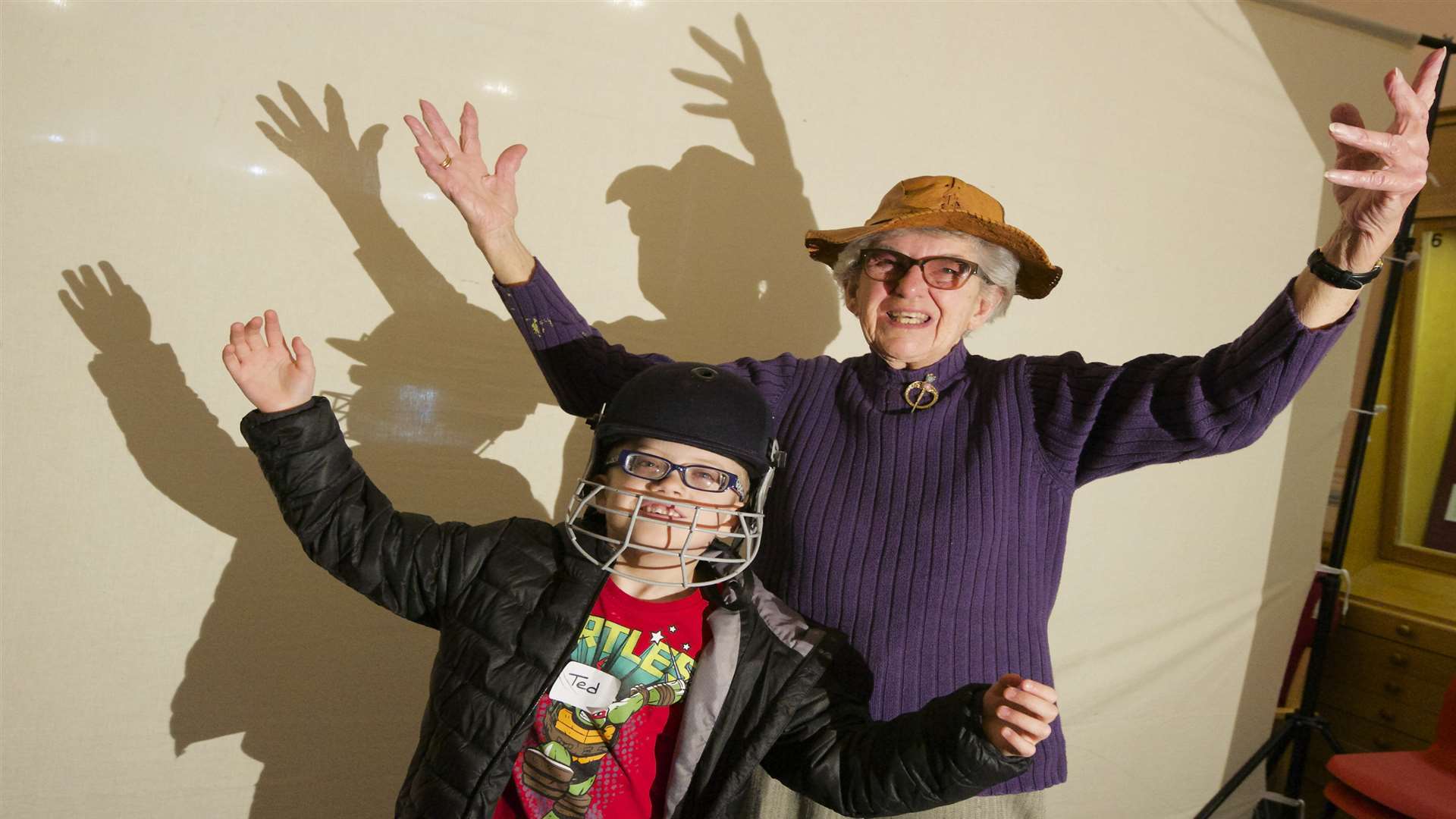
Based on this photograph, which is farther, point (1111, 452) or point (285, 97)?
point (285, 97)

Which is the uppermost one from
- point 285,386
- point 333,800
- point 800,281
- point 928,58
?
point 928,58

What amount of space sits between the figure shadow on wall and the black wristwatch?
1.18 m

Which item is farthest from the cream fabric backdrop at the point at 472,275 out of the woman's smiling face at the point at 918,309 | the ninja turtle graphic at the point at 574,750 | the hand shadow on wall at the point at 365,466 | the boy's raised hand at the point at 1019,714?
the boy's raised hand at the point at 1019,714

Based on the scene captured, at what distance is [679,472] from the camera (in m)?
1.24

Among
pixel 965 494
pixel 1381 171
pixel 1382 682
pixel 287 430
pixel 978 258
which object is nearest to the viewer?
pixel 1381 171

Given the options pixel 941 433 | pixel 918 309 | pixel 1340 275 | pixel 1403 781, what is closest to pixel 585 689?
pixel 941 433

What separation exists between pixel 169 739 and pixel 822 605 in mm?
1321

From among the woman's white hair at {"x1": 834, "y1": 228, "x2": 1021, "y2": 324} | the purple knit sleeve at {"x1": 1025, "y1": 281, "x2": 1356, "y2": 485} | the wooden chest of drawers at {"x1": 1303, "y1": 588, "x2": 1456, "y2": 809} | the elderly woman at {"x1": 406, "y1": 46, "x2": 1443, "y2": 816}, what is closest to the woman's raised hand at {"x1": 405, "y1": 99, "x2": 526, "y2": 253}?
the elderly woman at {"x1": 406, "y1": 46, "x2": 1443, "y2": 816}

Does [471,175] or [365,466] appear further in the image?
[365,466]

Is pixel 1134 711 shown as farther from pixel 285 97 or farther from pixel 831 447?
pixel 285 97

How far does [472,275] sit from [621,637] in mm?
918

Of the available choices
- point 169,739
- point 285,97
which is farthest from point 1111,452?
point 169,739

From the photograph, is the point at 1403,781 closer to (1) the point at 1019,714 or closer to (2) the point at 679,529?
(1) the point at 1019,714

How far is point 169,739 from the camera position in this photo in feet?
5.85
